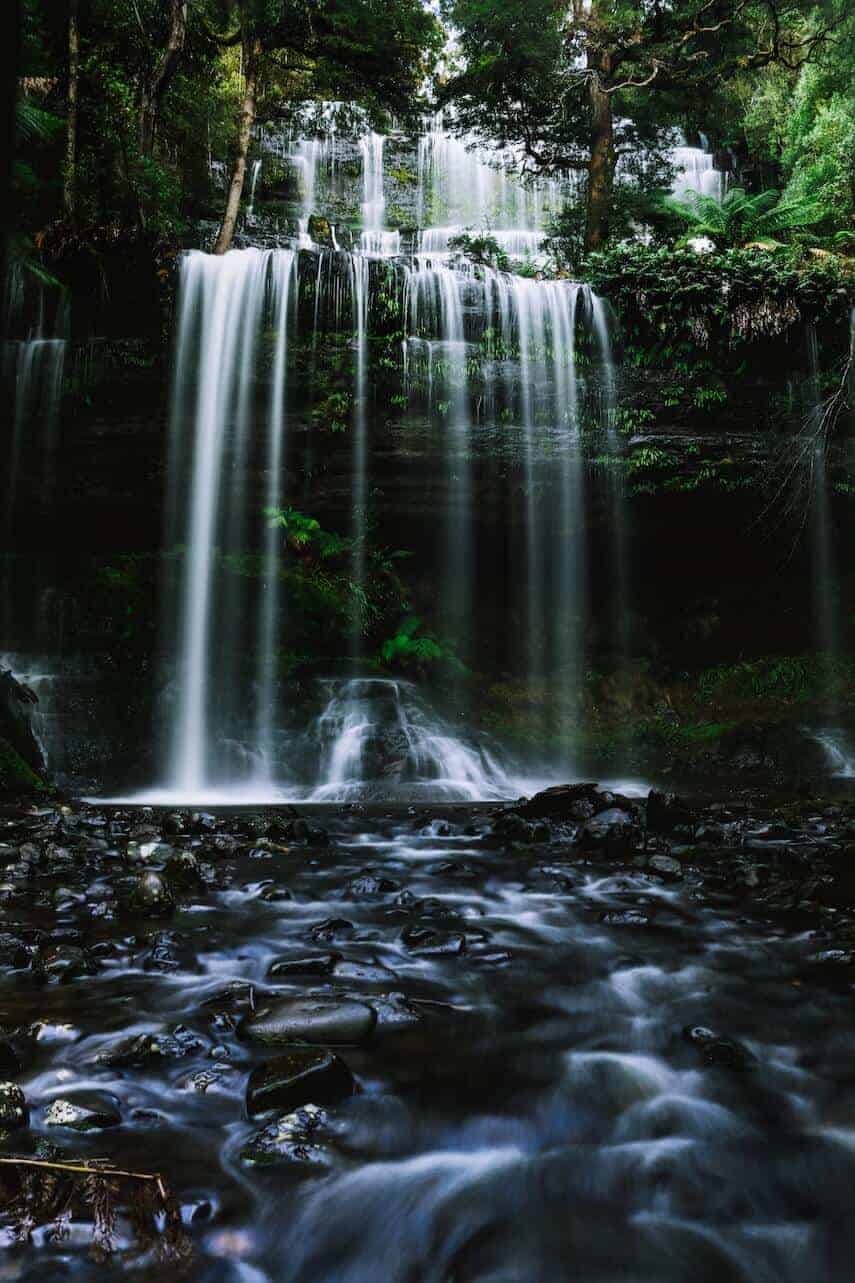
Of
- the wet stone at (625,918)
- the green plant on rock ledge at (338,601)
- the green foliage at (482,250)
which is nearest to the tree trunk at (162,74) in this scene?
the green foliage at (482,250)

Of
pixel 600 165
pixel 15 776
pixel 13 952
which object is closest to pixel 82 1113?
pixel 13 952

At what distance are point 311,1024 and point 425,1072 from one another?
0.43 m

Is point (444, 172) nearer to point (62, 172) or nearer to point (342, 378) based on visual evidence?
point (62, 172)

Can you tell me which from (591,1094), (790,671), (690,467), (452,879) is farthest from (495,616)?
(591,1094)

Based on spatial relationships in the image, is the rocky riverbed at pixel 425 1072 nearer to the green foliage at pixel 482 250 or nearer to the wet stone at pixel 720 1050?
the wet stone at pixel 720 1050

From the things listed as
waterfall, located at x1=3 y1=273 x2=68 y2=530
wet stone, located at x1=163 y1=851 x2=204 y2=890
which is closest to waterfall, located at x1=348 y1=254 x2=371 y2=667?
waterfall, located at x1=3 y1=273 x2=68 y2=530

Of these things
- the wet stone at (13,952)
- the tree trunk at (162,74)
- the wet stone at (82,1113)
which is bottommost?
the wet stone at (82,1113)

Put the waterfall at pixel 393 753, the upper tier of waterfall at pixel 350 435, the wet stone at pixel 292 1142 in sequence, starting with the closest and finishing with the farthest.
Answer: the wet stone at pixel 292 1142
the waterfall at pixel 393 753
the upper tier of waterfall at pixel 350 435

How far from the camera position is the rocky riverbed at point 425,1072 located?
1.85 meters

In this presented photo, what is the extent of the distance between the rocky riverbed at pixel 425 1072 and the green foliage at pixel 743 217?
43.1ft

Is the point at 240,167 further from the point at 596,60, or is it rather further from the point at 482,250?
the point at 596,60

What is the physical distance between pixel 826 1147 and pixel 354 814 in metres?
5.27

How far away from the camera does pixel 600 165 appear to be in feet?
45.3

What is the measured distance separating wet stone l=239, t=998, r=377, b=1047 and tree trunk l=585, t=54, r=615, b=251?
45.3 ft
